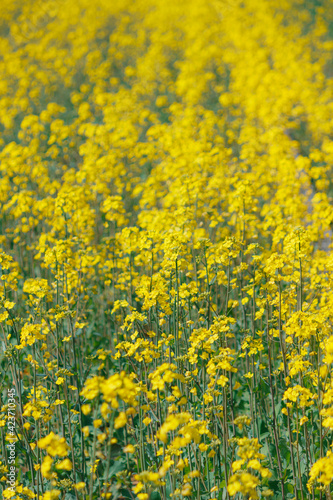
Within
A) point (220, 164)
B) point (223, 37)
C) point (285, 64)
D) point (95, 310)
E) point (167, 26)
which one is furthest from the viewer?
point (167, 26)

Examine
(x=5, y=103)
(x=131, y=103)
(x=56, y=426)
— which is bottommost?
(x=56, y=426)

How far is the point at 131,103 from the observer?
10.2 m

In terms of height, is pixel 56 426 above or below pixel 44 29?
below

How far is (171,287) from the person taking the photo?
3990mm

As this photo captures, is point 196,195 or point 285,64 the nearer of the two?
point 196,195

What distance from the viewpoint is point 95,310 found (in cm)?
618

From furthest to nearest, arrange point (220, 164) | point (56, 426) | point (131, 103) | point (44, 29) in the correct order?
point (44, 29), point (131, 103), point (220, 164), point (56, 426)

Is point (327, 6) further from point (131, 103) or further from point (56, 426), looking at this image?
point (56, 426)

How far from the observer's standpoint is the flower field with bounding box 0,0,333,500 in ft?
10.4

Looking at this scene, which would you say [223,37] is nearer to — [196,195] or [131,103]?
[131,103]

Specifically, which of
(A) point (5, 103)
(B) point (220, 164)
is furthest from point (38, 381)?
(A) point (5, 103)

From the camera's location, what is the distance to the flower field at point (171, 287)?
316cm

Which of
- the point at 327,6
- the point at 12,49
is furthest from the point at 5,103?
the point at 327,6

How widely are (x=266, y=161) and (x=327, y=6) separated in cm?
1913
